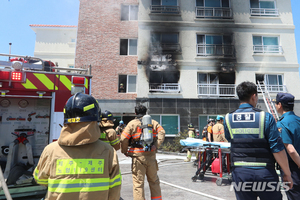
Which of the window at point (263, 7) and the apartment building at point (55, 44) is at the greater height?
the window at point (263, 7)

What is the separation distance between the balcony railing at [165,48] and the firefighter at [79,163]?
14.0 metres

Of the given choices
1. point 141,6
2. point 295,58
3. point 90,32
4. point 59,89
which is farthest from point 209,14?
point 59,89

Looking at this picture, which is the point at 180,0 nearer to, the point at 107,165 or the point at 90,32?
the point at 90,32

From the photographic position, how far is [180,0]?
1606 cm

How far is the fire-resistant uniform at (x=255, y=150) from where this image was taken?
2.25 m

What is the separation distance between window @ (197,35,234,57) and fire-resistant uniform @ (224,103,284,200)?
45.0 feet

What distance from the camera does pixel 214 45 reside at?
1554cm

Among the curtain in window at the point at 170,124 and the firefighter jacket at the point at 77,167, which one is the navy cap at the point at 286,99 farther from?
the curtain in window at the point at 170,124

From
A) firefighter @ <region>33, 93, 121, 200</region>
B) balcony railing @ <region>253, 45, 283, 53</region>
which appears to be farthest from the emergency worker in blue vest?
balcony railing @ <region>253, 45, 283, 53</region>

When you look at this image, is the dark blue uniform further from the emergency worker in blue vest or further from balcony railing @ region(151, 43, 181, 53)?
balcony railing @ region(151, 43, 181, 53)

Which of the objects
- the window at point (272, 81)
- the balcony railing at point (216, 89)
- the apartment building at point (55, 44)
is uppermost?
the apartment building at point (55, 44)

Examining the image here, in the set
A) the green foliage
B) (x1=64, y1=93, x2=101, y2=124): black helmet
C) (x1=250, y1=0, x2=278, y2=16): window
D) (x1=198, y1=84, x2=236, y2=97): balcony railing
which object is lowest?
the green foliage

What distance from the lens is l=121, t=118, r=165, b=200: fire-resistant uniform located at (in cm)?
365

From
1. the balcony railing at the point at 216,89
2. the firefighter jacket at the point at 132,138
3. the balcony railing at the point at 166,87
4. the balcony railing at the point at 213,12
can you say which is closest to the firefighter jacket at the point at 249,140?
the firefighter jacket at the point at 132,138
